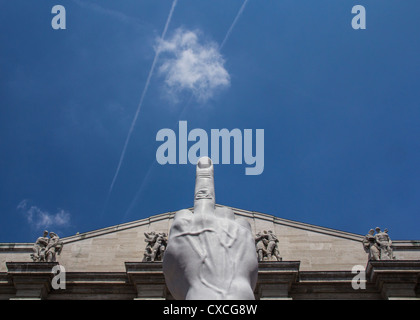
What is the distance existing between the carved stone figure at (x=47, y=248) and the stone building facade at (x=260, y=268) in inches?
35.4

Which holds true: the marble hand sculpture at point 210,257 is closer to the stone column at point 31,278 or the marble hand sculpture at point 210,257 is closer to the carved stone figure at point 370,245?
the stone column at point 31,278

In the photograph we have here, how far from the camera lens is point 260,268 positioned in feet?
60.7

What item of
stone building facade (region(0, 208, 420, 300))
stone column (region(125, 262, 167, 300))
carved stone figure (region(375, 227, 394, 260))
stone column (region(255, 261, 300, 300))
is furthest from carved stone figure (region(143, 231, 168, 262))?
carved stone figure (region(375, 227, 394, 260))

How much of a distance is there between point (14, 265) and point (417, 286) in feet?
53.3

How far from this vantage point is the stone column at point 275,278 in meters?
18.5

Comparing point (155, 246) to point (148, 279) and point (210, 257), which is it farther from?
point (210, 257)

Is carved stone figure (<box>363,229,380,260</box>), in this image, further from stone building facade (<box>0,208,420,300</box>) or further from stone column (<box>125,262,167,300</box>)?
stone column (<box>125,262,167,300</box>)

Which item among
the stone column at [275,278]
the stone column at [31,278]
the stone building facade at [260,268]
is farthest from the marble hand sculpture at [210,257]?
the stone column at [31,278]

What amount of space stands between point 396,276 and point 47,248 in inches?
572

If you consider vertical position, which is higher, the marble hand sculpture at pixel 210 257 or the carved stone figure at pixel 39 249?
the carved stone figure at pixel 39 249

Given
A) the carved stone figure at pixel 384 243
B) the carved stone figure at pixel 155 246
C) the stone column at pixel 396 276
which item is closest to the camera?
the stone column at pixel 396 276

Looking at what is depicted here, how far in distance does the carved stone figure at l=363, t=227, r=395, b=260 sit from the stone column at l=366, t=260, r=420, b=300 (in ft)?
2.62
